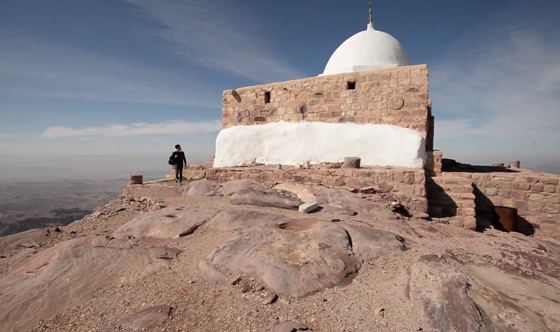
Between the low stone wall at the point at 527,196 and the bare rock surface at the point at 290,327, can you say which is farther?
the low stone wall at the point at 527,196

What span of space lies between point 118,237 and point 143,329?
274 cm

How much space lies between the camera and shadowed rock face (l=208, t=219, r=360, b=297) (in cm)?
289

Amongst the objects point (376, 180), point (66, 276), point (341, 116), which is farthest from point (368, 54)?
point (66, 276)

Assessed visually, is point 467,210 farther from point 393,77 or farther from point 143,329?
point 143,329

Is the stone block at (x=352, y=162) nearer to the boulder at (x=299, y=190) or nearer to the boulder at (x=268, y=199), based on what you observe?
the boulder at (x=299, y=190)

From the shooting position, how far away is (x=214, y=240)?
4211 millimetres

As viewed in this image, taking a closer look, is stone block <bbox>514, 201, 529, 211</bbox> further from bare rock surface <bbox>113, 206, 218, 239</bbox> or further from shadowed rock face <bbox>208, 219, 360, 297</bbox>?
bare rock surface <bbox>113, 206, 218, 239</bbox>

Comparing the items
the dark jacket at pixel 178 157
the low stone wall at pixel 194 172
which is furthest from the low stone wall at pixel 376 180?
the low stone wall at pixel 194 172

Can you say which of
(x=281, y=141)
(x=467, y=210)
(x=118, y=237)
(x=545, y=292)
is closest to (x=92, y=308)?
(x=118, y=237)

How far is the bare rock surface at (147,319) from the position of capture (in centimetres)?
247

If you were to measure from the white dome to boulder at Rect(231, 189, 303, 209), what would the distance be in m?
6.18

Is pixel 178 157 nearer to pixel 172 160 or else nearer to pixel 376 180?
pixel 172 160

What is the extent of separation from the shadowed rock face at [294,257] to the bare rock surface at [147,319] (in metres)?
0.84

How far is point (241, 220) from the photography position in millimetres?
4699
